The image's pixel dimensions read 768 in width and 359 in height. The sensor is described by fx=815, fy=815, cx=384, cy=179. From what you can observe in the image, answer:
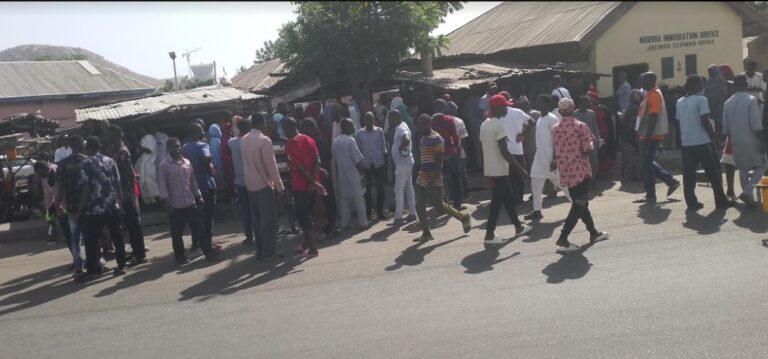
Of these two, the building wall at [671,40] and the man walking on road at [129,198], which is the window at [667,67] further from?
the man walking on road at [129,198]

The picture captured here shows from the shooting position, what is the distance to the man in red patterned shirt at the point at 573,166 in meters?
8.53

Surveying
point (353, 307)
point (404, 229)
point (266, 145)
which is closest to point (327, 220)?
point (404, 229)

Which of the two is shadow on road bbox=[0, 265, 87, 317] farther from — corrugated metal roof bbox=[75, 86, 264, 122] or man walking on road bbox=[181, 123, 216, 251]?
corrugated metal roof bbox=[75, 86, 264, 122]

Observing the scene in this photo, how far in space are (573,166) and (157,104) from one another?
774 centimetres

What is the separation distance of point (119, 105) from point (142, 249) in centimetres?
502

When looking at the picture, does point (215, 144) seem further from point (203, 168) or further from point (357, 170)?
point (357, 170)

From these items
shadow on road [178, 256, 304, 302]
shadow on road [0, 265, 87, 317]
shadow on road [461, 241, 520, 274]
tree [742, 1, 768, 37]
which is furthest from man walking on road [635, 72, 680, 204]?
tree [742, 1, 768, 37]

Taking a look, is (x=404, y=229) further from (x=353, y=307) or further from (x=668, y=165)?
(x=668, y=165)

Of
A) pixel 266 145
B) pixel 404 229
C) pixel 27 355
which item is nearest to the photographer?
pixel 27 355

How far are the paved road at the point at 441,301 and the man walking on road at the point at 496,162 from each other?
0.36 meters

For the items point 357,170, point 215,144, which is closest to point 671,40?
point 357,170

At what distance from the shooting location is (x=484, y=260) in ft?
27.6

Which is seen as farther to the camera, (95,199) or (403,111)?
(403,111)

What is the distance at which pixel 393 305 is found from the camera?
7.00 meters
